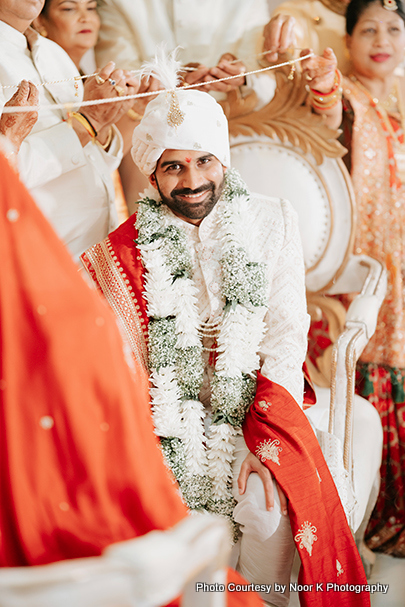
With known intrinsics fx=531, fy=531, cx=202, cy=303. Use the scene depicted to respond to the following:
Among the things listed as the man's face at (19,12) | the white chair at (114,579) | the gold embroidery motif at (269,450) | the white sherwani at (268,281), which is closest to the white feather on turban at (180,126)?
the white sherwani at (268,281)

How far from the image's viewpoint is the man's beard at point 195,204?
5.29 feet

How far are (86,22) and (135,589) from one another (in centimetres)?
201

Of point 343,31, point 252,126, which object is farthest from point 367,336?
point 343,31

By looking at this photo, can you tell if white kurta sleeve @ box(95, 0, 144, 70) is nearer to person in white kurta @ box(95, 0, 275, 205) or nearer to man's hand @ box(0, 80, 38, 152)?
person in white kurta @ box(95, 0, 275, 205)

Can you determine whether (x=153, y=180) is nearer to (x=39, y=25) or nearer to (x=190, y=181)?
(x=190, y=181)

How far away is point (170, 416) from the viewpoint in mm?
1534

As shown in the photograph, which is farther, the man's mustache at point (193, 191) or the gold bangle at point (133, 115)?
the gold bangle at point (133, 115)

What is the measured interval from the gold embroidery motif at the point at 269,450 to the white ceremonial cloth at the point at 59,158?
0.97m

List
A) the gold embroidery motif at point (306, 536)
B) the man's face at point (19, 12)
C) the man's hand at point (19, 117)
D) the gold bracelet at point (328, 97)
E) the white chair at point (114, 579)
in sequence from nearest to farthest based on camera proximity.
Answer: the white chair at point (114, 579) → the gold embroidery motif at point (306, 536) → the man's hand at point (19, 117) → the man's face at point (19, 12) → the gold bracelet at point (328, 97)

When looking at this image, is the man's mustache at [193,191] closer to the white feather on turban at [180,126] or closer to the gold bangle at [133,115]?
the white feather on turban at [180,126]

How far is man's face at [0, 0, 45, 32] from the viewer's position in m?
1.70

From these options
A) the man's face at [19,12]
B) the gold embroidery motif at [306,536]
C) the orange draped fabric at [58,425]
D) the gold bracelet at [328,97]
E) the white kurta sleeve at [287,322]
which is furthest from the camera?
the gold bracelet at [328,97]

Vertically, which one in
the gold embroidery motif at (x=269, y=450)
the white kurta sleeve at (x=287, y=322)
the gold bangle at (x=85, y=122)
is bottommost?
the gold embroidery motif at (x=269, y=450)

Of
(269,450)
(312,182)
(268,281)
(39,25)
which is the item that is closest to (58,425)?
(269,450)
